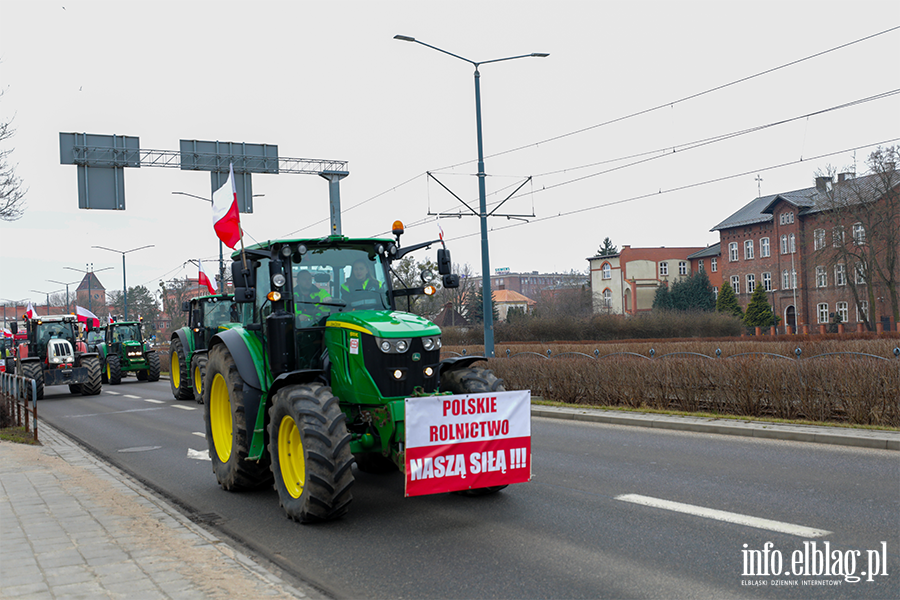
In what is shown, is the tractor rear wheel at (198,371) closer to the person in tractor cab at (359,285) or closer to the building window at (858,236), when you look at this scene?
the person in tractor cab at (359,285)

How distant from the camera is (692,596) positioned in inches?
185

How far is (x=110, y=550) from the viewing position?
589 centimetres

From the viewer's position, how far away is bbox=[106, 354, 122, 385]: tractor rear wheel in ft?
97.8

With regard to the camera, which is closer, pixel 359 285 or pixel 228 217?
pixel 359 285

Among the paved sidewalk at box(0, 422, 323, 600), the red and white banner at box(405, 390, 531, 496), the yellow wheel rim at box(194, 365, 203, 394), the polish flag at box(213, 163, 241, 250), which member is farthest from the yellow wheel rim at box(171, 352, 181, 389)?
the red and white banner at box(405, 390, 531, 496)

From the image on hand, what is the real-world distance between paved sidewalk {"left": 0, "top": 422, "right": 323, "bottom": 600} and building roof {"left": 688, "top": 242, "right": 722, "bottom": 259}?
8155 centimetres

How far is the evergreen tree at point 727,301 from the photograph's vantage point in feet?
235

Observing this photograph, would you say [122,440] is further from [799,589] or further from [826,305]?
[826,305]

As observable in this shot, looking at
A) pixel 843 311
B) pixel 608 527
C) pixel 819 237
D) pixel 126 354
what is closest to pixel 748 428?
pixel 608 527

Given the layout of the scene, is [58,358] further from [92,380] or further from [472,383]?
[472,383]

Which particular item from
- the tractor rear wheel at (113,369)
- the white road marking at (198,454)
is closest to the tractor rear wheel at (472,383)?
the white road marking at (198,454)

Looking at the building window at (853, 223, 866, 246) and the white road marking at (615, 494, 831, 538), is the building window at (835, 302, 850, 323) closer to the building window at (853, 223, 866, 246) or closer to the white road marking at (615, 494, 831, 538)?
the building window at (853, 223, 866, 246)

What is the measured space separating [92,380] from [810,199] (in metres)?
55.5

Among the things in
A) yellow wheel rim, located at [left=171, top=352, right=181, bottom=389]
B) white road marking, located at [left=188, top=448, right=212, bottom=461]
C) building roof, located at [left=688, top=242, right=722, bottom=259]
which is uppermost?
building roof, located at [left=688, top=242, right=722, bottom=259]
